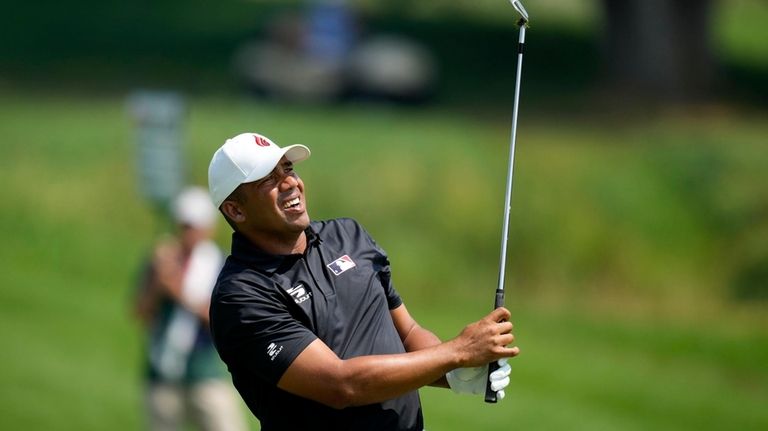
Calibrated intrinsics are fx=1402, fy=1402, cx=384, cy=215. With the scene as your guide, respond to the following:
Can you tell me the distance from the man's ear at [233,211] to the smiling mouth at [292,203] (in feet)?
0.49

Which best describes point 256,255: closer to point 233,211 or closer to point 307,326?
point 233,211

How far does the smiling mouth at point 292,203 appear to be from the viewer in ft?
15.3

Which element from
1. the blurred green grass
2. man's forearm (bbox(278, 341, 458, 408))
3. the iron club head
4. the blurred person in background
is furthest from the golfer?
the blurred green grass

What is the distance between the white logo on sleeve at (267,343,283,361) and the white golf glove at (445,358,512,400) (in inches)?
22.8

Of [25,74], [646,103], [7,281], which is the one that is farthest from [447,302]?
[25,74]

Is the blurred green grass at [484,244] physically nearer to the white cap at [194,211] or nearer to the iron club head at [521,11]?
the white cap at [194,211]

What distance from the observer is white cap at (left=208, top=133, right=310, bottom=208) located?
464 cm

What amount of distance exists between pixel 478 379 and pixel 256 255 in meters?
0.84

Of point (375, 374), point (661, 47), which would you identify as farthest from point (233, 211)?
point (661, 47)

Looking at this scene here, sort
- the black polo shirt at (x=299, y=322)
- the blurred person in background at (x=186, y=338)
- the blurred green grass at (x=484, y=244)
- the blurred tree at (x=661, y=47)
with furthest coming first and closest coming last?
the blurred tree at (x=661, y=47), the blurred green grass at (x=484, y=244), the blurred person in background at (x=186, y=338), the black polo shirt at (x=299, y=322)

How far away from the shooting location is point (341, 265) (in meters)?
4.74

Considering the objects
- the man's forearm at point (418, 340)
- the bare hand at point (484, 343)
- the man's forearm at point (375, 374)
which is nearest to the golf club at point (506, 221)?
the bare hand at point (484, 343)

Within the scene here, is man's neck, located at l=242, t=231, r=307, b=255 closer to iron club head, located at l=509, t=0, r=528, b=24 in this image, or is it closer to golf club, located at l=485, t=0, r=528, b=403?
golf club, located at l=485, t=0, r=528, b=403

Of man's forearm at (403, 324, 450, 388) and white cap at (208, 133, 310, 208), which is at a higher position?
white cap at (208, 133, 310, 208)
